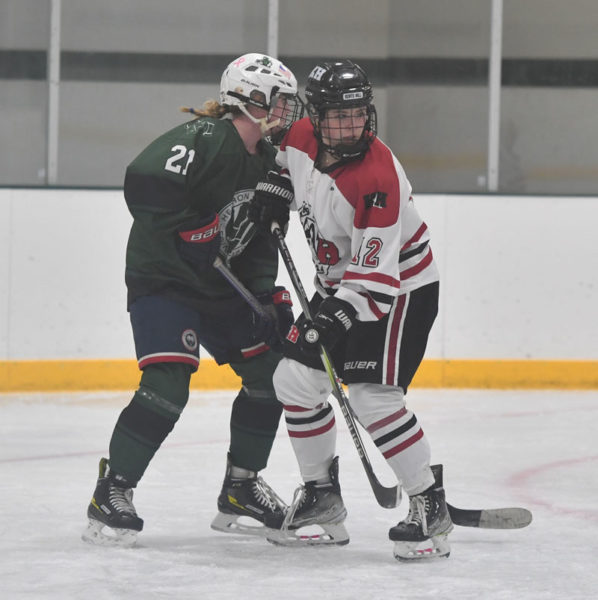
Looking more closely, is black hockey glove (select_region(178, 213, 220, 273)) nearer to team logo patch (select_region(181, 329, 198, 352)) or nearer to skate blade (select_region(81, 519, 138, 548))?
team logo patch (select_region(181, 329, 198, 352))

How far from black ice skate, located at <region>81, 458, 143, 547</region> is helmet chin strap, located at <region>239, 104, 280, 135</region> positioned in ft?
2.64

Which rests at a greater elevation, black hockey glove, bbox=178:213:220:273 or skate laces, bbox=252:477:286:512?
black hockey glove, bbox=178:213:220:273

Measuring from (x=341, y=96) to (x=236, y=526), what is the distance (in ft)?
3.30

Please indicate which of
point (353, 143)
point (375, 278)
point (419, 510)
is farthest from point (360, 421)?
point (353, 143)

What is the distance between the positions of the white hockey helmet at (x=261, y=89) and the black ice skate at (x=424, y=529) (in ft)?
2.81

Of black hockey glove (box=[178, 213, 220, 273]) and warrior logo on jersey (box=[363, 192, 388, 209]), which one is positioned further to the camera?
black hockey glove (box=[178, 213, 220, 273])

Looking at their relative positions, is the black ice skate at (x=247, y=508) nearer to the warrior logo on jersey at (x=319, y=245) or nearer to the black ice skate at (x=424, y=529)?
the black ice skate at (x=424, y=529)

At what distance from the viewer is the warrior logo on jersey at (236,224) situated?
2.76 meters

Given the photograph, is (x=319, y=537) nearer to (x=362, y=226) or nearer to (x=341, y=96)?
(x=362, y=226)

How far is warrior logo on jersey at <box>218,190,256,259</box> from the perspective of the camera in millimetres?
2762

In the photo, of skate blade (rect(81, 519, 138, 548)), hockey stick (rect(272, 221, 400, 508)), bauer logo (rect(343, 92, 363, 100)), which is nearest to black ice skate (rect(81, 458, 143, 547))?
skate blade (rect(81, 519, 138, 548))

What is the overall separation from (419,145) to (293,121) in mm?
3196

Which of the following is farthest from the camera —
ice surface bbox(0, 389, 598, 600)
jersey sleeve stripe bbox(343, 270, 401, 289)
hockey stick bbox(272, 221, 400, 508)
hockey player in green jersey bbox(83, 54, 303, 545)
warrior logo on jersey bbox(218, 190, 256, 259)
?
warrior logo on jersey bbox(218, 190, 256, 259)

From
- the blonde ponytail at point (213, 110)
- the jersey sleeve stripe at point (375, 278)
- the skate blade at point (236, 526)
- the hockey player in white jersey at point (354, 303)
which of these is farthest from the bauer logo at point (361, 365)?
the blonde ponytail at point (213, 110)
